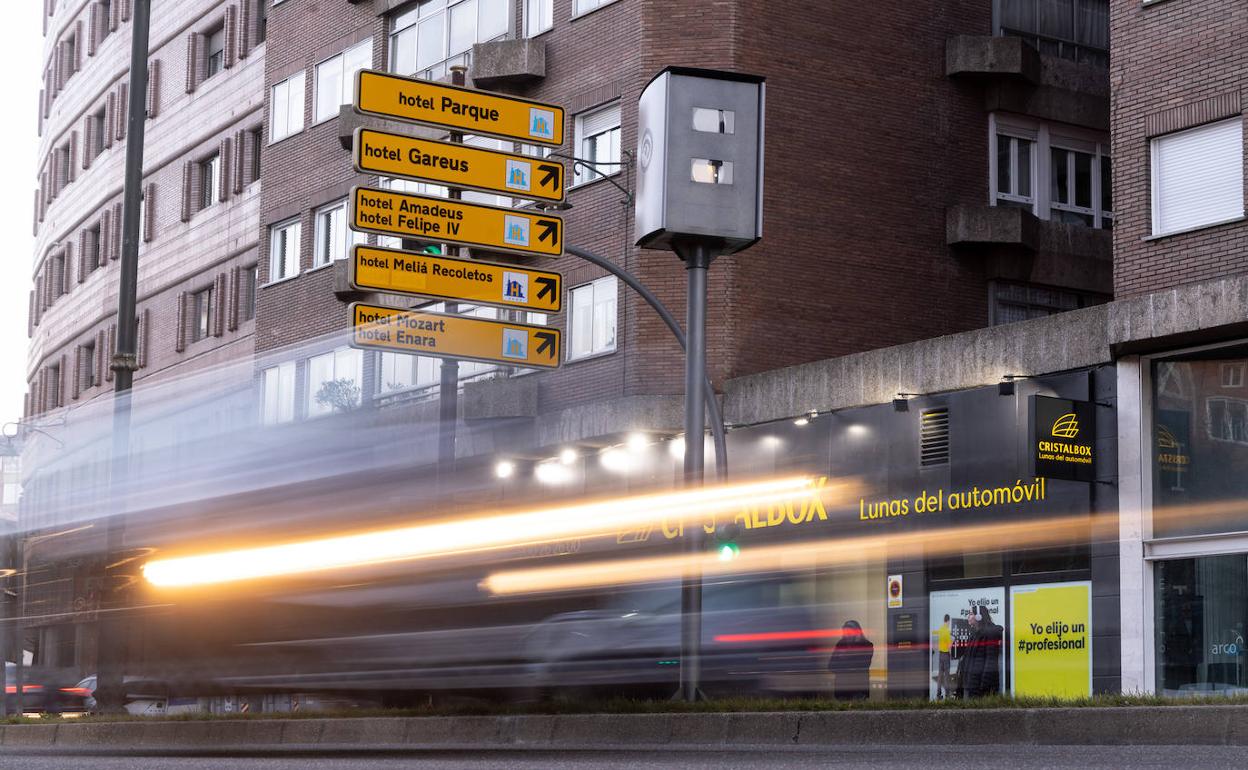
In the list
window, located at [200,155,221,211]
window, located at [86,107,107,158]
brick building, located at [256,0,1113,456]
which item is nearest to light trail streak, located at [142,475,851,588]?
brick building, located at [256,0,1113,456]

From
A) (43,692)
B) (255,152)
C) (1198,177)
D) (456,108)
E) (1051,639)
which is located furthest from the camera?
(255,152)

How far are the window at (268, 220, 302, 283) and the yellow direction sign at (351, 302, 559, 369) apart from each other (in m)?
17.3

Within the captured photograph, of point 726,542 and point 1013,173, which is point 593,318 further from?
point 726,542

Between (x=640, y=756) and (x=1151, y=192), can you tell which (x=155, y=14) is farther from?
(x=640, y=756)

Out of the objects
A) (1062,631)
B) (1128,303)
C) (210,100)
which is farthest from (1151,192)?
(210,100)

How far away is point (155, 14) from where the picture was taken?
48.7m

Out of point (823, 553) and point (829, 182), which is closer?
point (823, 553)

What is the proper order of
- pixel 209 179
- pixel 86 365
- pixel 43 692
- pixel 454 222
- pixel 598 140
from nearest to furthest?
pixel 43 692, pixel 454 222, pixel 598 140, pixel 209 179, pixel 86 365

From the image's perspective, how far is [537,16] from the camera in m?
32.5

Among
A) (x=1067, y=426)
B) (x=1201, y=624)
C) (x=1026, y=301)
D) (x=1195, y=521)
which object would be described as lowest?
(x=1201, y=624)

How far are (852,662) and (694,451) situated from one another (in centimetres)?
416

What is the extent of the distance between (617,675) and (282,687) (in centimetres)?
371

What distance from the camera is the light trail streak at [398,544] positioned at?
14.4 m

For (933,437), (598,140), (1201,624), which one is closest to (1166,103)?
(933,437)
